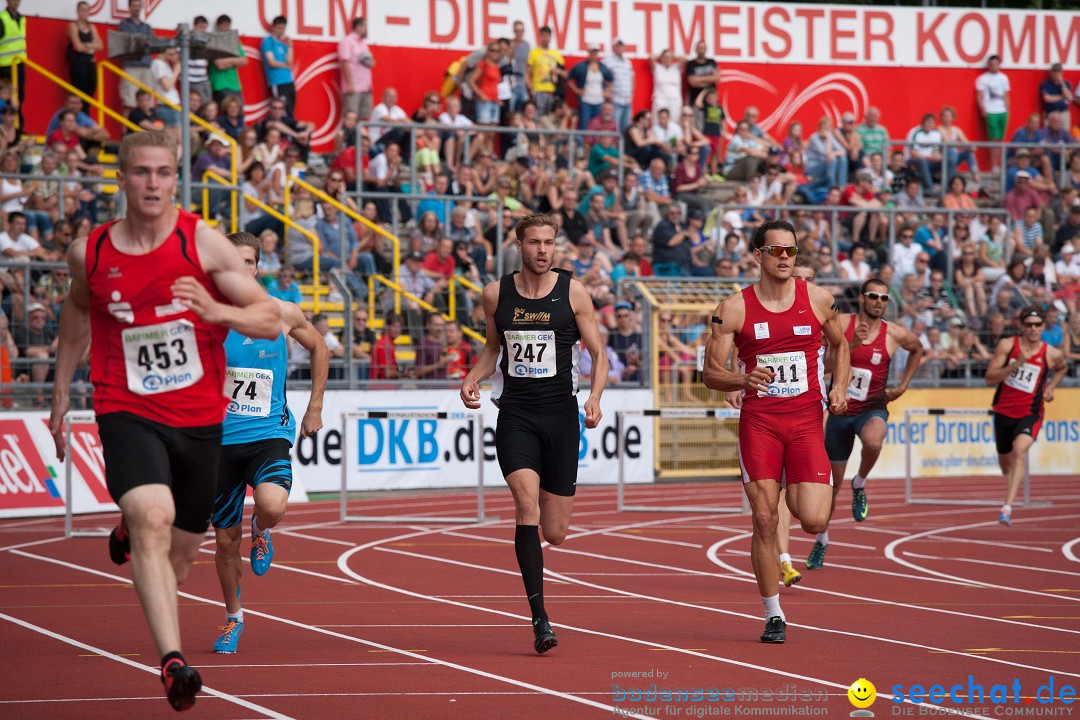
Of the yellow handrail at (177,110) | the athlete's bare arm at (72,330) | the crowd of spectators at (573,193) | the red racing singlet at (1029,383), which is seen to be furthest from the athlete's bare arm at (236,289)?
the yellow handrail at (177,110)

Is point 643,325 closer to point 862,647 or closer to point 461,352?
point 461,352

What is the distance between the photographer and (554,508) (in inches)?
360

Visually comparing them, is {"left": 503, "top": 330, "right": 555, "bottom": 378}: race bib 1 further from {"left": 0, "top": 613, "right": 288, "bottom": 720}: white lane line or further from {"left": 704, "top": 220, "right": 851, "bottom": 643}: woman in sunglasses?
{"left": 0, "top": 613, "right": 288, "bottom": 720}: white lane line

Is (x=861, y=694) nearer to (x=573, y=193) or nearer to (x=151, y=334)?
(x=151, y=334)

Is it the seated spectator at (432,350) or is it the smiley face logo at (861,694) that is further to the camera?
the seated spectator at (432,350)

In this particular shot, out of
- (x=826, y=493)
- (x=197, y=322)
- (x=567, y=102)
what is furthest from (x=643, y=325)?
(x=197, y=322)

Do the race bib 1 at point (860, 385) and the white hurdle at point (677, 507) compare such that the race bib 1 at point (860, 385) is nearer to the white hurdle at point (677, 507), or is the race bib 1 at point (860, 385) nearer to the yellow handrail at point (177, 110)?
the white hurdle at point (677, 507)

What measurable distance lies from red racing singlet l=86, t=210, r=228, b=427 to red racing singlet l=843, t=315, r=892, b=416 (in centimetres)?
851

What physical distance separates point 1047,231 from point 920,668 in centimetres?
2156

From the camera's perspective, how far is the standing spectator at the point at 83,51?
2286 centimetres

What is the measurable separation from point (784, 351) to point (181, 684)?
487 centimetres

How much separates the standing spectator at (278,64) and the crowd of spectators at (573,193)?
0.04 m

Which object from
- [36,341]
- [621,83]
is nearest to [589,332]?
[36,341]

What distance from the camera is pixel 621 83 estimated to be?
27.2 metres
